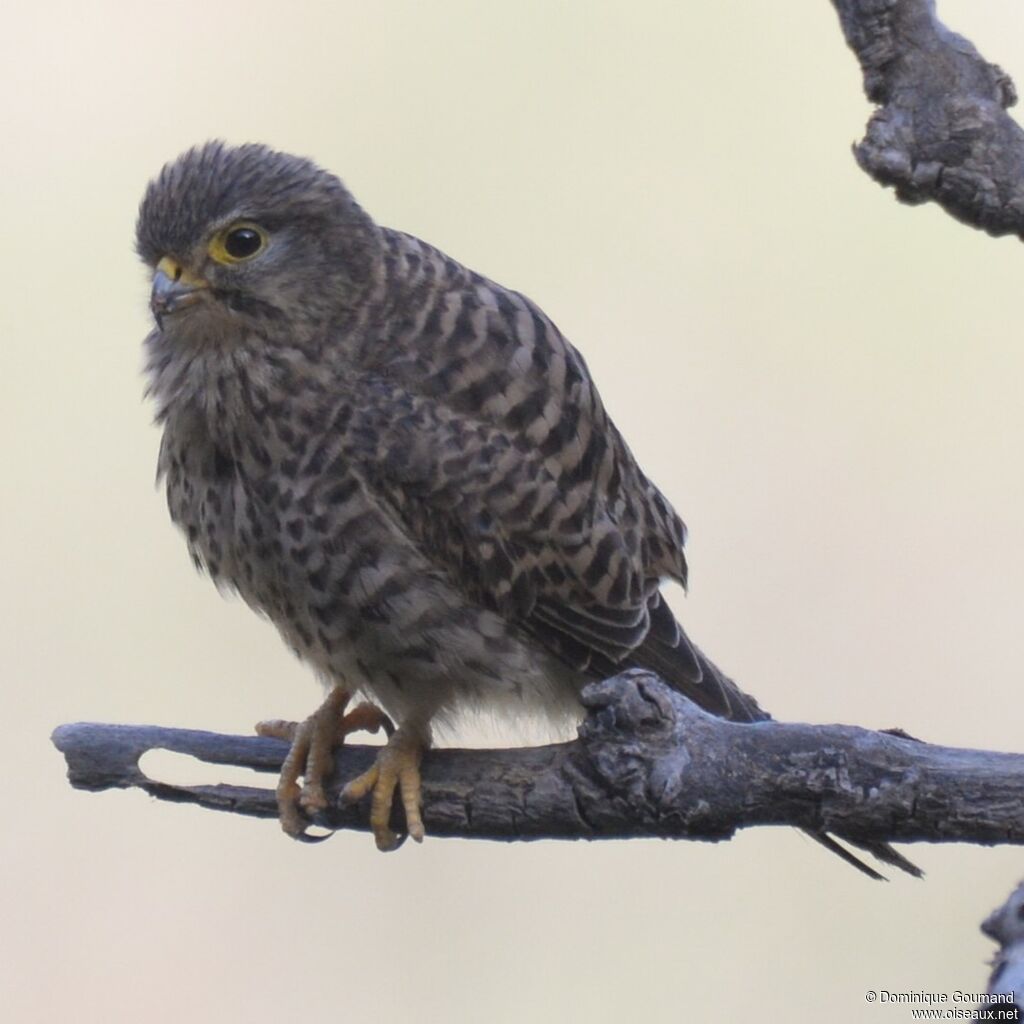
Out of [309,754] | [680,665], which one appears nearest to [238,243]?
[309,754]

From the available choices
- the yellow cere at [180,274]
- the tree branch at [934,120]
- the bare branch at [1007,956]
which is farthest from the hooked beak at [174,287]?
the bare branch at [1007,956]

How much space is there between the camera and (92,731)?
114 inches

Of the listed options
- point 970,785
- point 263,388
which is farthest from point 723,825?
point 263,388

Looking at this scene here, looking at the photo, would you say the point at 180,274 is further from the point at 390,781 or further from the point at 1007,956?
the point at 1007,956

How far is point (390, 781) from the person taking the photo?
3.06 m

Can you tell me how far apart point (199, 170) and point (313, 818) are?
48.4 inches

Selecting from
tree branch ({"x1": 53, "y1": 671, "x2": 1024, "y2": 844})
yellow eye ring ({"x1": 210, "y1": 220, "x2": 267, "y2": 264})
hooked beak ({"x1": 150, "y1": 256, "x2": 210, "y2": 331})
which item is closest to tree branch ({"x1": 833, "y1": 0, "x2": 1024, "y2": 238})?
tree branch ({"x1": 53, "y1": 671, "x2": 1024, "y2": 844})

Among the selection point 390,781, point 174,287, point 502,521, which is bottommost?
point 390,781

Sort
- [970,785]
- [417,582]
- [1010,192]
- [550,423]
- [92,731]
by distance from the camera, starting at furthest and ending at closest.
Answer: [550,423]
[417,582]
[92,731]
[1010,192]
[970,785]

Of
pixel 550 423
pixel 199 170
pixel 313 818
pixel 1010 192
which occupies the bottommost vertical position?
pixel 313 818

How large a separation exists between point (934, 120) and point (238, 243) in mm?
1315

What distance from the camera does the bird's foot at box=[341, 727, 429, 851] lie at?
9.86 ft

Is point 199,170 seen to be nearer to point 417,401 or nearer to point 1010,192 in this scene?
point 417,401

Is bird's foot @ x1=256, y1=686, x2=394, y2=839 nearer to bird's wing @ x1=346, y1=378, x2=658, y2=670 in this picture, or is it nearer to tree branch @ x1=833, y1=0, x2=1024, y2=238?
bird's wing @ x1=346, y1=378, x2=658, y2=670
